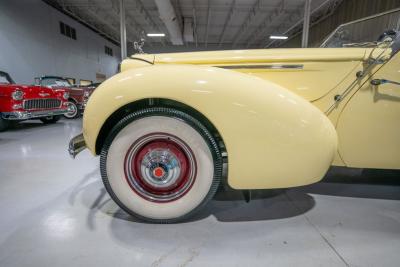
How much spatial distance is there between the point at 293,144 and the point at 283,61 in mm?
720

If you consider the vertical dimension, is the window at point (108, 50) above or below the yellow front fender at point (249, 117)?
above

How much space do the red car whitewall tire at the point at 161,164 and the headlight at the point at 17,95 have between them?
4627 millimetres

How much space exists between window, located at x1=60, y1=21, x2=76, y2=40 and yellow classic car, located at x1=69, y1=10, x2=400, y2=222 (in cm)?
1267

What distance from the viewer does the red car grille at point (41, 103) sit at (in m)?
5.12

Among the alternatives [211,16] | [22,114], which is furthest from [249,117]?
[211,16]

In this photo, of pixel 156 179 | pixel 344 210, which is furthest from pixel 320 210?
pixel 156 179

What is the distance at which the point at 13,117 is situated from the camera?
4.87 metres

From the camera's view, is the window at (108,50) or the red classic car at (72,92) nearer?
the red classic car at (72,92)

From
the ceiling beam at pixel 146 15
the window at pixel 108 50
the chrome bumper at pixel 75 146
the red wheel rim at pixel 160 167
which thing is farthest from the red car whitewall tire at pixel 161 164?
the window at pixel 108 50

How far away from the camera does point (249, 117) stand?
4.37 feet

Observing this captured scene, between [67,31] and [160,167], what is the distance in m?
13.6

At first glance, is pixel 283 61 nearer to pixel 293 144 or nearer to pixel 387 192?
pixel 293 144

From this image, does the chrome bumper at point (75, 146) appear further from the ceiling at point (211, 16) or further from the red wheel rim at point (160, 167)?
the ceiling at point (211, 16)

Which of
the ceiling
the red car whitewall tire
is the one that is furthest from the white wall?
the red car whitewall tire
